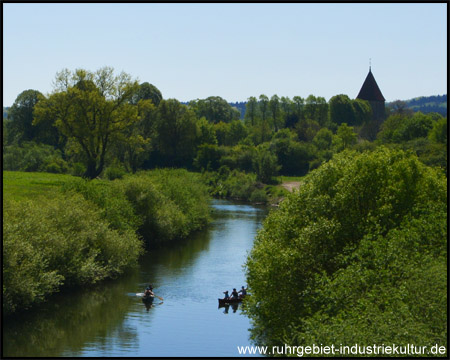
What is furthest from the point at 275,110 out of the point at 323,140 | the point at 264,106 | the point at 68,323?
the point at 68,323

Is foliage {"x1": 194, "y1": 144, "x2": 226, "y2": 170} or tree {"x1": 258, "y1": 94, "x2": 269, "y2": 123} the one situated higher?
tree {"x1": 258, "y1": 94, "x2": 269, "y2": 123}

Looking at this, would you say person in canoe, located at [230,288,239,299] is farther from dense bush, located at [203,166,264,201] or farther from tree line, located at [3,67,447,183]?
dense bush, located at [203,166,264,201]

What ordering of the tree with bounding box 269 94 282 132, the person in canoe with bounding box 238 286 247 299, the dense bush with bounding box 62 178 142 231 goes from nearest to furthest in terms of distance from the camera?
the person in canoe with bounding box 238 286 247 299
the dense bush with bounding box 62 178 142 231
the tree with bounding box 269 94 282 132

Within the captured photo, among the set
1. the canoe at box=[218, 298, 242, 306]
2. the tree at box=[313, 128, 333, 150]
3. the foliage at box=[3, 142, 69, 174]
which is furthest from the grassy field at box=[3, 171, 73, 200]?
the tree at box=[313, 128, 333, 150]

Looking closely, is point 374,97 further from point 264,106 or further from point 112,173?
point 112,173

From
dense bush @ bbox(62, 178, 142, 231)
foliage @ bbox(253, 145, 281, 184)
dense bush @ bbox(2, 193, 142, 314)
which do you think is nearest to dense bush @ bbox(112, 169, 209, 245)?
dense bush @ bbox(62, 178, 142, 231)

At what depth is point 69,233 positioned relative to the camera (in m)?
36.2

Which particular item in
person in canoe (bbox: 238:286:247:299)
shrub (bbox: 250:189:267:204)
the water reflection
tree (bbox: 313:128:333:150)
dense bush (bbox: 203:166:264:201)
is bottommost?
the water reflection

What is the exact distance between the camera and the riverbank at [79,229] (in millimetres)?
30766

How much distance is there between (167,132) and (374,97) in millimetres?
66026

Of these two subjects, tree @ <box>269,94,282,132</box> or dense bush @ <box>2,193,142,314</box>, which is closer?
dense bush @ <box>2,193,142,314</box>

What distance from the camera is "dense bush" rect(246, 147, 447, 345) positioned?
61.7ft

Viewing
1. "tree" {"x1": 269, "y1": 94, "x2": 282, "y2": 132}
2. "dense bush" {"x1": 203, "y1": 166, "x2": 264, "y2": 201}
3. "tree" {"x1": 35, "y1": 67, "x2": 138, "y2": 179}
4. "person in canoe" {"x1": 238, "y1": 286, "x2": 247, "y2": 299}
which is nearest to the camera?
"person in canoe" {"x1": 238, "y1": 286, "x2": 247, "y2": 299}

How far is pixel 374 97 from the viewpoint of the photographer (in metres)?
147
